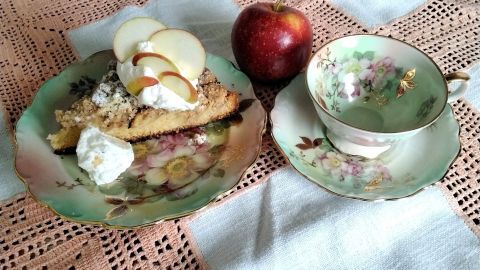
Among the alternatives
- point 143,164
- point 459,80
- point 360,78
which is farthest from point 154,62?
point 459,80

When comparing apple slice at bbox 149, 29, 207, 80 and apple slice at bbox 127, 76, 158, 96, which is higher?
apple slice at bbox 149, 29, 207, 80

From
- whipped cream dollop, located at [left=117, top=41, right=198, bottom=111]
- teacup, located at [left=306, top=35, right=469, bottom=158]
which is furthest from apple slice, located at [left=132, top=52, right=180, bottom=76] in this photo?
teacup, located at [left=306, top=35, right=469, bottom=158]

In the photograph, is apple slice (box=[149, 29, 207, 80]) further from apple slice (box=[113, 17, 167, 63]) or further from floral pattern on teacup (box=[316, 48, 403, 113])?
floral pattern on teacup (box=[316, 48, 403, 113])

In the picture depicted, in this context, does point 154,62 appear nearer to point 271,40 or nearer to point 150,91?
point 150,91

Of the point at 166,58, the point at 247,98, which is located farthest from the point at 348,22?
the point at 166,58

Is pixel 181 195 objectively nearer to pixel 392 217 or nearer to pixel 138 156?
pixel 138 156

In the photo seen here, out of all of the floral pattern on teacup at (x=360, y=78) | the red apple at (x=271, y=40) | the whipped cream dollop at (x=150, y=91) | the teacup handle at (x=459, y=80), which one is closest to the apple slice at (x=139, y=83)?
the whipped cream dollop at (x=150, y=91)
